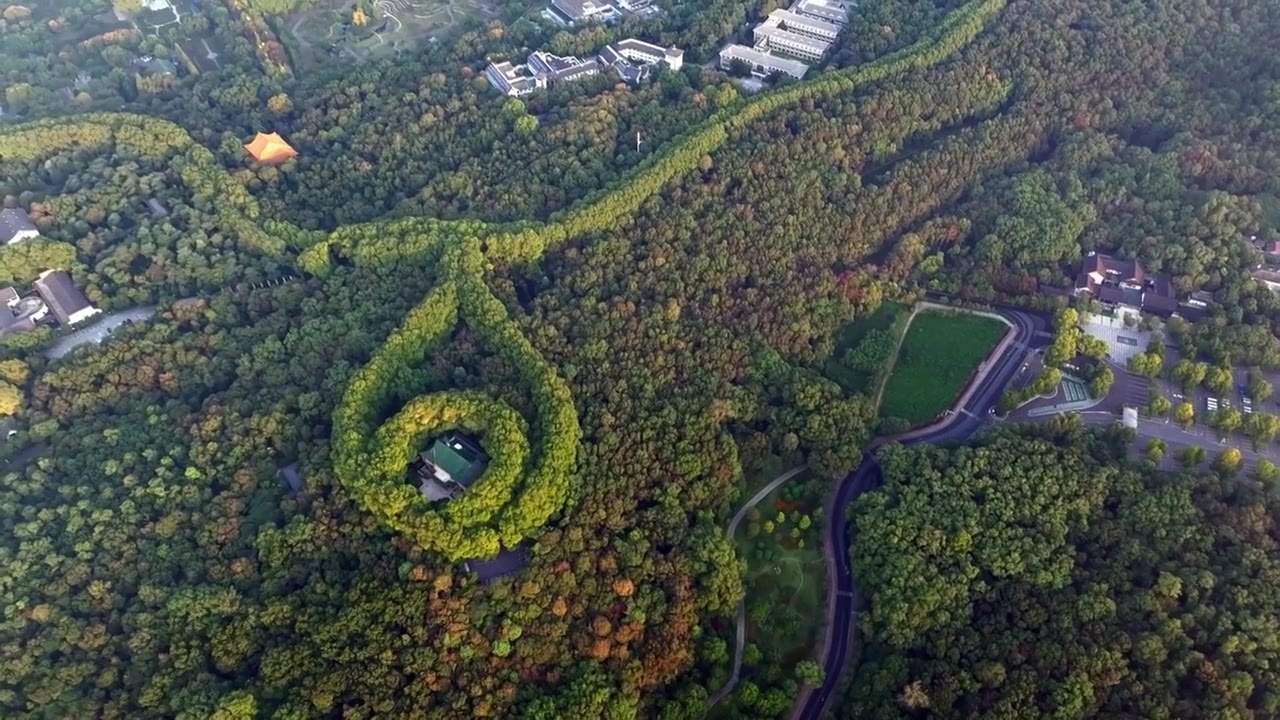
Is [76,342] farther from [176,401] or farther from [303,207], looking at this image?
[303,207]

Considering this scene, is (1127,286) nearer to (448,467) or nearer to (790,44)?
(790,44)

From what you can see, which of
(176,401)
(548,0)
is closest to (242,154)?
(176,401)

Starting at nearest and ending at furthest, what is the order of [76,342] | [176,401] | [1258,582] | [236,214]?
[1258,582] < [176,401] < [76,342] < [236,214]

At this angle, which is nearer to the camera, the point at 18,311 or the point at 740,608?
the point at 740,608

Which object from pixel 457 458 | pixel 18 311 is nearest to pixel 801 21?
pixel 457 458

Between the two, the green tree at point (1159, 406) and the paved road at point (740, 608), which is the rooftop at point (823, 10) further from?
the paved road at point (740, 608)

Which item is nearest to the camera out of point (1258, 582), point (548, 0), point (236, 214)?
point (1258, 582)
